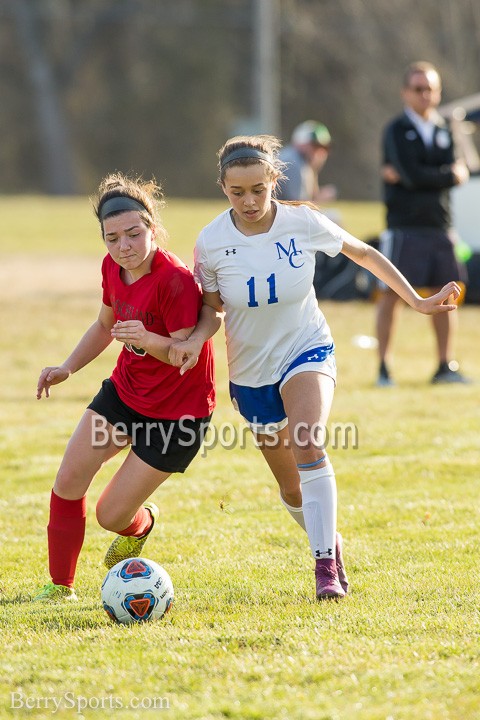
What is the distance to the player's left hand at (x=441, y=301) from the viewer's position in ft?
15.2

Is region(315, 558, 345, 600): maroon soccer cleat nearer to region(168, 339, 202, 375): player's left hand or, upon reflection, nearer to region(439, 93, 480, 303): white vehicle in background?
region(168, 339, 202, 375): player's left hand

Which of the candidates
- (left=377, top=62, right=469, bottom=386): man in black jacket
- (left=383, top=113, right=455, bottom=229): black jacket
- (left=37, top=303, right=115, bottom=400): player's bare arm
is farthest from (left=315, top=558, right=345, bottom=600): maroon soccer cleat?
(left=383, top=113, right=455, bottom=229): black jacket

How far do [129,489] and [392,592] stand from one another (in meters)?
1.11

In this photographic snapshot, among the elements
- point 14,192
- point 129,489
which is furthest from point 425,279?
point 14,192

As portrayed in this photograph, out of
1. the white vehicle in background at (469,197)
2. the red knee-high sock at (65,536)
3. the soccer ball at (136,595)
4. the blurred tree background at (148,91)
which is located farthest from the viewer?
the blurred tree background at (148,91)

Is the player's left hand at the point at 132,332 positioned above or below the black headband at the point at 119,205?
below

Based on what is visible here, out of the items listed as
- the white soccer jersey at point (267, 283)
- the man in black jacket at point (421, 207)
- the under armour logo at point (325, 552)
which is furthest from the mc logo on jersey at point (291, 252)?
the man in black jacket at point (421, 207)

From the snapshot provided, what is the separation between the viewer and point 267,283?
14.8 ft

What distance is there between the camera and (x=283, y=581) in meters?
4.72

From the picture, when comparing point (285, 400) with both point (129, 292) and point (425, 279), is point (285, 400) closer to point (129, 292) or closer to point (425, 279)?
point (129, 292)

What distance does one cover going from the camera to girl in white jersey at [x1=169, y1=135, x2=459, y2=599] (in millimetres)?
4430

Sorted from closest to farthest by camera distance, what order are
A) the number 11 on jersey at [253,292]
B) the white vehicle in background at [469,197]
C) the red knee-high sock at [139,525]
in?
1. the number 11 on jersey at [253,292]
2. the red knee-high sock at [139,525]
3. the white vehicle in background at [469,197]

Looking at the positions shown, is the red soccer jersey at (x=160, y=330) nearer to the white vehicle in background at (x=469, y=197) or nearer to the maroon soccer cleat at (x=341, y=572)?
the maroon soccer cleat at (x=341, y=572)

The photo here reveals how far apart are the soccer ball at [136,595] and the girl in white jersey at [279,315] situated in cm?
61
